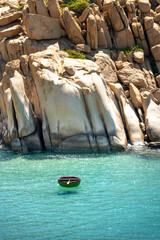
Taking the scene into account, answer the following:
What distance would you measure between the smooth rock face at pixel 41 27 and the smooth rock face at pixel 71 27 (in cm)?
88

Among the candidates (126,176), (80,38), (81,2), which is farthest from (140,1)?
(126,176)

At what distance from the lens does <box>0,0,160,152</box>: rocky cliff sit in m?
25.0

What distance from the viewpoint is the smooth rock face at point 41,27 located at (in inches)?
1292

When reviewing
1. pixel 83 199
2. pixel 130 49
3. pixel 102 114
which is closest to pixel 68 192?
pixel 83 199

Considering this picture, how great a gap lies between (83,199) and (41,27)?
24895 millimetres

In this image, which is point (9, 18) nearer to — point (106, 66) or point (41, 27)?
point (41, 27)

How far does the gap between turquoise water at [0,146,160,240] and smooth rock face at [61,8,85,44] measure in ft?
59.4

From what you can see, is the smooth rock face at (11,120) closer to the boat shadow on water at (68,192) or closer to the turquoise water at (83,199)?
the turquoise water at (83,199)

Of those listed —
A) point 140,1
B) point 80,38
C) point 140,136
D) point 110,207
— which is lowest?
point 140,136

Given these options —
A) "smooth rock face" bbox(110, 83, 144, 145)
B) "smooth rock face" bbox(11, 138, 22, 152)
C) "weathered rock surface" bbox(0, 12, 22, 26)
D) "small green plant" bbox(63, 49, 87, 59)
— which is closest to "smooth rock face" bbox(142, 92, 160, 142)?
"smooth rock face" bbox(110, 83, 144, 145)

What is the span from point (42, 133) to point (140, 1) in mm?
25501

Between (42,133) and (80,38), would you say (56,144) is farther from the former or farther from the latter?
(80,38)

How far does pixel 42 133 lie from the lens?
85.9 ft

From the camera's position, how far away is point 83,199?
14.0m
